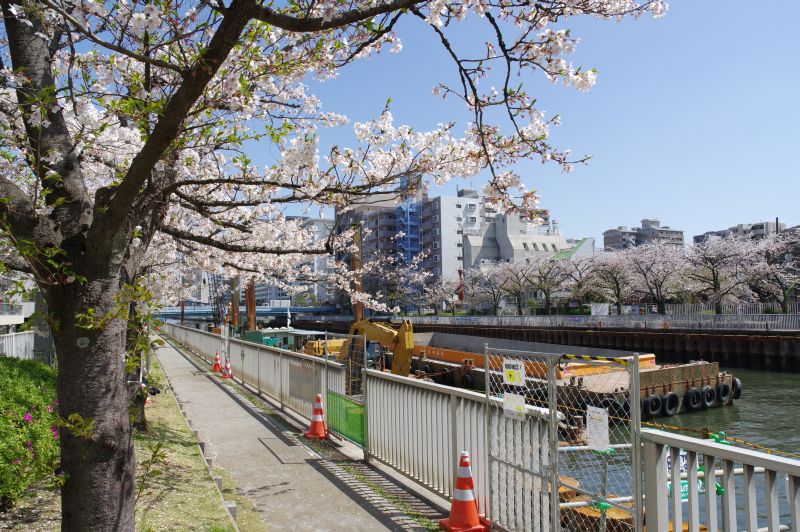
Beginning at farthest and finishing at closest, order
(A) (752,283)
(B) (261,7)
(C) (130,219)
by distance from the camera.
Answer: (A) (752,283)
(C) (130,219)
(B) (261,7)

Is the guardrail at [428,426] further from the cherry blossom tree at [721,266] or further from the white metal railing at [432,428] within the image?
the cherry blossom tree at [721,266]

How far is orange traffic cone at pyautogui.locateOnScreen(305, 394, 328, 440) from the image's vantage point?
991 cm

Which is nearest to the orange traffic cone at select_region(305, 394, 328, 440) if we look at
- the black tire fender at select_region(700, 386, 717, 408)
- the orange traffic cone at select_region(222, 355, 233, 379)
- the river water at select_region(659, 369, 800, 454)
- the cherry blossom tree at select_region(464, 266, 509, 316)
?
the orange traffic cone at select_region(222, 355, 233, 379)

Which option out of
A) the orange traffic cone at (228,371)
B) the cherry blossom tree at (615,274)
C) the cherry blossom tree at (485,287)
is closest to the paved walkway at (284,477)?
the orange traffic cone at (228,371)

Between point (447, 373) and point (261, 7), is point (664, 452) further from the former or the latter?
point (447, 373)

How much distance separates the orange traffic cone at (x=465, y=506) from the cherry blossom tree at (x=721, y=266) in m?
47.5

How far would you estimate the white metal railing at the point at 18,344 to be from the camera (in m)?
15.3

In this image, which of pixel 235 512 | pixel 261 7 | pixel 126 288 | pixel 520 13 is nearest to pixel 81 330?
pixel 126 288

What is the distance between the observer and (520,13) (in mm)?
5016

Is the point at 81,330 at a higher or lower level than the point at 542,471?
higher

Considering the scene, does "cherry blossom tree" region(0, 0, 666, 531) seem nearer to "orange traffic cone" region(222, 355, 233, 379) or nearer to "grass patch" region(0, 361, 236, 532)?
"grass patch" region(0, 361, 236, 532)

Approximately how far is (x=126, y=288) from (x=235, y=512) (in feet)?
11.1

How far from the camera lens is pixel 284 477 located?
755 centimetres

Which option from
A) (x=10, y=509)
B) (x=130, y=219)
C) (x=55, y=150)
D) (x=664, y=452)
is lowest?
(x=10, y=509)
